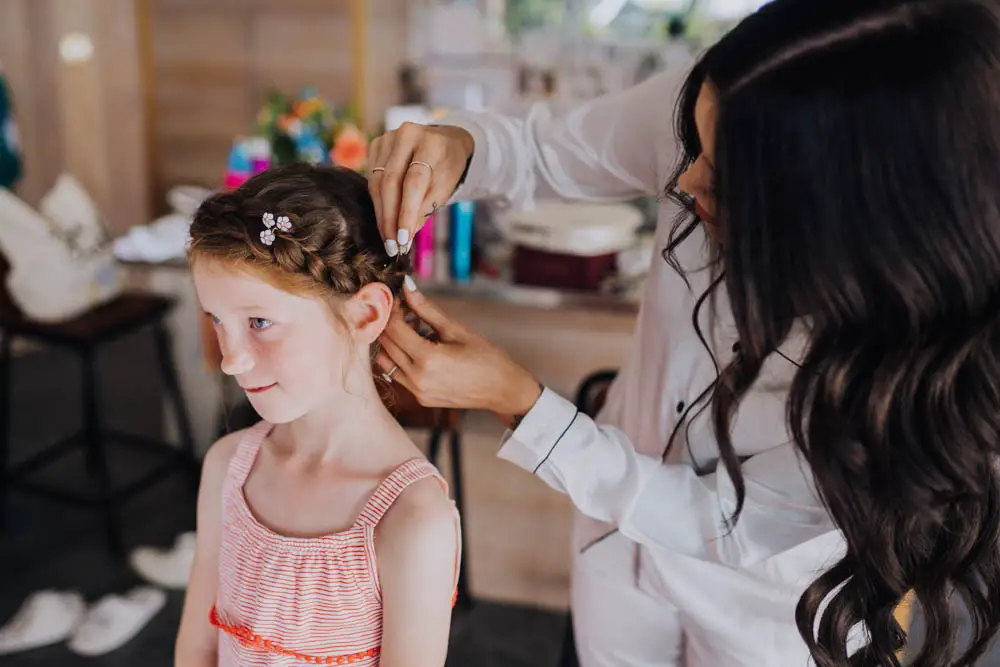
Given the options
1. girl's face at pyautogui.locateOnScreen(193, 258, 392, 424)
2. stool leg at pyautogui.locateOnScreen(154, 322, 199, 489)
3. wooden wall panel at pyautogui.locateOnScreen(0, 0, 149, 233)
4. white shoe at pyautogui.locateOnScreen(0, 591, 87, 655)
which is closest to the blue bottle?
stool leg at pyautogui.locateOnScreen(154, 322, 199, 489)

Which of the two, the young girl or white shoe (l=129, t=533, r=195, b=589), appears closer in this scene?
the young girl

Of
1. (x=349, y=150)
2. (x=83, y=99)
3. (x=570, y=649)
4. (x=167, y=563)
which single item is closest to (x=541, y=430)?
(x=570, y=649)

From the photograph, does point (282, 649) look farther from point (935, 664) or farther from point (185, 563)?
point (185, 563)

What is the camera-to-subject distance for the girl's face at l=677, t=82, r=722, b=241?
0.79 metres

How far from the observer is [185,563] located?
2.34m

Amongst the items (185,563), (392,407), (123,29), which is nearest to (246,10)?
(123,29)

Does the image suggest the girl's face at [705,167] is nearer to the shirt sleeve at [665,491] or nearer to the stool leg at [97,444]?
the shirt sleeve at [665,491]

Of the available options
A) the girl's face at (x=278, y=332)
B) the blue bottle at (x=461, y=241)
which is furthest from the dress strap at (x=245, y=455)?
the blue bottle at (x=461, y=241)

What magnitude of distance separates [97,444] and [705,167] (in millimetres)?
2059

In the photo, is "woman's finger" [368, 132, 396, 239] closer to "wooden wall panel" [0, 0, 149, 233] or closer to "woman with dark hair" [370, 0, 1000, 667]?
"woman with dark hair" [370, 0, 1000, 667]

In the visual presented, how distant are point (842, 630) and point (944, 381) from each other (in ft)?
1.06

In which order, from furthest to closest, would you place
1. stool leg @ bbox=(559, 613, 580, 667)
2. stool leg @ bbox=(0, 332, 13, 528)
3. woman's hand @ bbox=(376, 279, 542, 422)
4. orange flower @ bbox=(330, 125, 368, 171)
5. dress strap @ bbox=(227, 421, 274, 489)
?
stool leg @ bbox=(0, 332, 13, 528) → orange flower @ bbox=(330, 125, 368, 171) → stool leg @ bbox=(559, 613, 580, 667) → dress strap @ bbox=(227, 421, 274, 489) → woman's hand @ bbox=(376, 279, 542, 422)

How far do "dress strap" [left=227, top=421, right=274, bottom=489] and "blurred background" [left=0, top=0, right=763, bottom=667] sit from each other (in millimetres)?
216

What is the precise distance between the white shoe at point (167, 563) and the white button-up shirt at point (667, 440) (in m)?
1.54
